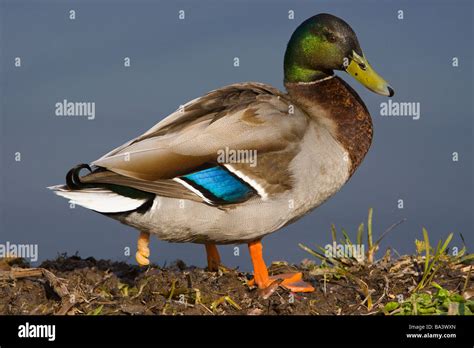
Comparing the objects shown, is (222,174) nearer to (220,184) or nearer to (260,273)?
(220,184)

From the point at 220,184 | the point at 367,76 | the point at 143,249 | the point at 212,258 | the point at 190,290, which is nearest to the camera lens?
the point at 220,184

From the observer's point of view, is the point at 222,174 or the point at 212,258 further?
the point at 212,258

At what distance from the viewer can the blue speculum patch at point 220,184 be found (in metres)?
6.20

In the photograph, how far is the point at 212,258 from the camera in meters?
7.19

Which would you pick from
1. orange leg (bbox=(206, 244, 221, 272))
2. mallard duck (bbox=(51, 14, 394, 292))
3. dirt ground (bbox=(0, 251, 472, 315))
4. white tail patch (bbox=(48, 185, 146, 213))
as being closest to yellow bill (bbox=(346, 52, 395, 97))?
mallard duck (bbox=(51, 14, 394, 292))

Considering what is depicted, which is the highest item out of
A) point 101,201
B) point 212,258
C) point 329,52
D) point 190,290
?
point 329,52

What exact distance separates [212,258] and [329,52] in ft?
6.65

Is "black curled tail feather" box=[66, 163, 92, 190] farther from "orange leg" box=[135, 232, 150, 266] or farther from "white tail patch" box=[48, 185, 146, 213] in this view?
"orange leg" box=[135, 232, 150, 266]

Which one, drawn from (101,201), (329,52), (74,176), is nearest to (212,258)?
(101,201)

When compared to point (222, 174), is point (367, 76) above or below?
above

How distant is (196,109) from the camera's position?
6.68 metres
